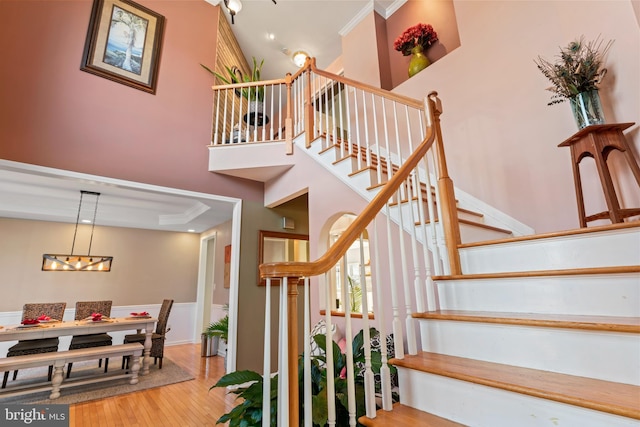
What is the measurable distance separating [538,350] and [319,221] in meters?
2.17

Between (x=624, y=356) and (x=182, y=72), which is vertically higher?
(x=182, y=72)

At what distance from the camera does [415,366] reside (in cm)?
126

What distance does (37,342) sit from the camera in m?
4.02

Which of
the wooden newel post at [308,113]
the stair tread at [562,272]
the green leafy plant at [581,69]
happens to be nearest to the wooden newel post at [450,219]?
the stair tread at [562,272]

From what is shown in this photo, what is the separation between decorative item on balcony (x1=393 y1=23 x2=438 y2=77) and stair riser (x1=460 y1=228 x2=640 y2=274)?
3.06m

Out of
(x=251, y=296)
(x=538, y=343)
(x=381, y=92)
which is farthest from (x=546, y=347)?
(x=251, y=296)

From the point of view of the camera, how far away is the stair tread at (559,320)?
3.27 feet

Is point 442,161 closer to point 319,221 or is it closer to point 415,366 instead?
point 415,366

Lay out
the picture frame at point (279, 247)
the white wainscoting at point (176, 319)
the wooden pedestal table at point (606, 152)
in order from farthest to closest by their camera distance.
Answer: the white wainscoting at point (176, 319) < the picture frame at point (279, 247) < the wooden pedestal table at point (606, 152)

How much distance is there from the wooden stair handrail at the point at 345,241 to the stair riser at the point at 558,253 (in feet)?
2.05

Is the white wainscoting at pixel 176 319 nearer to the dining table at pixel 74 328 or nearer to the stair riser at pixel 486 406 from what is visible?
the dining table at pixel 74 328

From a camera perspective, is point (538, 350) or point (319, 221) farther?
point (319, 221)

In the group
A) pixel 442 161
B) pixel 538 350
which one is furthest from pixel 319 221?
pixel 538 350

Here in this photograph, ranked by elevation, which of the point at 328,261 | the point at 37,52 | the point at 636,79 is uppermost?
the point at 37,52
